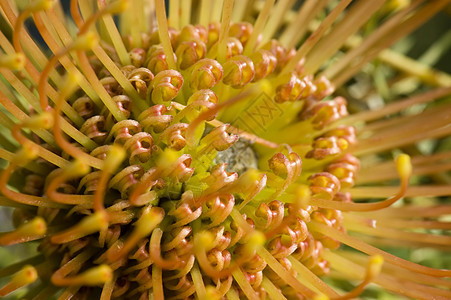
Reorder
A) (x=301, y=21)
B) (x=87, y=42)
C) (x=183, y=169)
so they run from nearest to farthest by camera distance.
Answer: (x=87, y=42), (x=183, y=169), (x=301, y=21)

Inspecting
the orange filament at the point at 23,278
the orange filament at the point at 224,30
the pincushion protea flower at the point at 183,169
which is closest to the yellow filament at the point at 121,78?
the pincushion protea flower at the point at 183,169

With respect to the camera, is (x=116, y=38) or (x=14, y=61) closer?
(x=14, y=61)

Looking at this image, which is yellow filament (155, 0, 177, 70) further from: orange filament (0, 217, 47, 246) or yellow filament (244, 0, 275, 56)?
orange filament (0, 217, 47, 246)

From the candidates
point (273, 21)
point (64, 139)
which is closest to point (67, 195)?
point (64, 139)

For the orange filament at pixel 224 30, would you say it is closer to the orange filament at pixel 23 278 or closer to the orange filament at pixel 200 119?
the orange filament at pixel 200 119

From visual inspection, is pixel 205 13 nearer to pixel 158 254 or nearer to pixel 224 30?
pixel 224 30

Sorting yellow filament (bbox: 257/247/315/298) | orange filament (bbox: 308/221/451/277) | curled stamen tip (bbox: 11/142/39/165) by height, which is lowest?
orange filament (bbox: 308/221/451/277)

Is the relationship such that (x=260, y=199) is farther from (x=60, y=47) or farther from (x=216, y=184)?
(x=60, y=47)

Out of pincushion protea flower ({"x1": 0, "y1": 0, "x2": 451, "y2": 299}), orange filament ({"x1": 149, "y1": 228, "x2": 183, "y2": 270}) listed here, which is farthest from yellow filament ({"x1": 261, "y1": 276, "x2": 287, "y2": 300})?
orange filament ({"x1": 149, "y1": 228, "x2": 183, "y2": 270})

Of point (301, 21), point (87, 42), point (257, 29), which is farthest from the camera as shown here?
point (301, 21)
